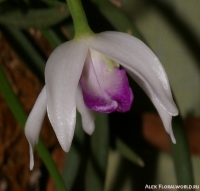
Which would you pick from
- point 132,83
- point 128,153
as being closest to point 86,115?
point 128,153

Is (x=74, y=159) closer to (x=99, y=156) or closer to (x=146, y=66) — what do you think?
(x=99, y=156)

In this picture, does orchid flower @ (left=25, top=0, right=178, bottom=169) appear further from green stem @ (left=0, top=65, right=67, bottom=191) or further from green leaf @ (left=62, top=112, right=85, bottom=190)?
green leaf @ (left=62, top=112, right=85, bottom=190)

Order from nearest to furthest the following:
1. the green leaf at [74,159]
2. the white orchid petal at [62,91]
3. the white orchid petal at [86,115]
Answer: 1. the white orchid petal at [62,91]
2. the white orchid petal at [86,115]
3. the green leaf at [74,159]

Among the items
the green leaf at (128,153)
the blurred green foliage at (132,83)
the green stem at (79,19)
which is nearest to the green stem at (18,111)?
the blurred green foliage at (132,83)

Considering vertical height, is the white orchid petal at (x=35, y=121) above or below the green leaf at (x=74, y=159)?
above

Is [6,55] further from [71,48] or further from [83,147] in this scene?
[71,48]

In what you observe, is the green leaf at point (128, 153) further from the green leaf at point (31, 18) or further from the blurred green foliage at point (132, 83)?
the green leaf at point (31, 18)

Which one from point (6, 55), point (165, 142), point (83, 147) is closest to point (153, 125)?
point (165, 142)

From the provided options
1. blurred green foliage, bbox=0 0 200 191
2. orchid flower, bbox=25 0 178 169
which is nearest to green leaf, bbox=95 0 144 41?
blurred green foliage, bbox=0 0 200 191
